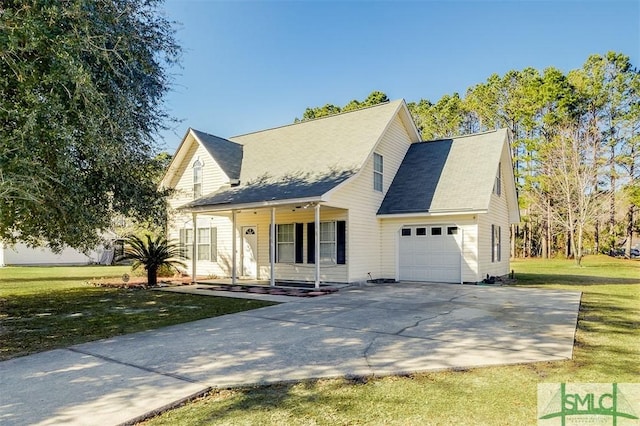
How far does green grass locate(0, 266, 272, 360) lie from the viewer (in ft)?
21.9

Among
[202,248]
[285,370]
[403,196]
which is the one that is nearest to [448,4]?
[403,196]

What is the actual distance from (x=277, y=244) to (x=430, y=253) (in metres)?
5.90

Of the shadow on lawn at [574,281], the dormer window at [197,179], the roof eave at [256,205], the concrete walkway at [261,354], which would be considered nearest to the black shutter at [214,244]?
the dormer window at [197,179]

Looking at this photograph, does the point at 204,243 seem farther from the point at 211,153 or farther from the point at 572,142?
the point at 572,142

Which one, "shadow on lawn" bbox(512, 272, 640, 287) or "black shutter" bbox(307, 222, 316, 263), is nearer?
"black shutter" bbox(307, 222, 316, 263)

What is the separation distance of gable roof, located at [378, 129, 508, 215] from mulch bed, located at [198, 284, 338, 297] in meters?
4.66

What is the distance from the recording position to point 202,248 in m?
18.1

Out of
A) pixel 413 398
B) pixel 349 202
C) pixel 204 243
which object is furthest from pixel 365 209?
pixel 413 398

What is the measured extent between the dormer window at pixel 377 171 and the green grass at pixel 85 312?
7314 millimetres

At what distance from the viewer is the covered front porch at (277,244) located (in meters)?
14.0

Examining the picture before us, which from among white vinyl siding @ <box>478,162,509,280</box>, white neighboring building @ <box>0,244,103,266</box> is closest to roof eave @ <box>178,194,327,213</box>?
white vinyl siding @ <box>478,162,509,280</box>

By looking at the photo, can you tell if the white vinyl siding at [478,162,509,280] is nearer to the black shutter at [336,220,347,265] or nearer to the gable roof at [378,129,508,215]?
the gable roof at [378,129,508,215]

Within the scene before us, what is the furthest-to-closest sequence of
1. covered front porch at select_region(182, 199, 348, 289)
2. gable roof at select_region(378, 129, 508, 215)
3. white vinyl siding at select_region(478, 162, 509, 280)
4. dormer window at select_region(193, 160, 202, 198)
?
dormer window at select_region(193, 160, 202, 198) < white vinyl siding at select_region(478, 162, 509, 280) < gable roof at select_region(378, 129, 508, 215) < covered front porch at select_region(182, 199, 348, 289)

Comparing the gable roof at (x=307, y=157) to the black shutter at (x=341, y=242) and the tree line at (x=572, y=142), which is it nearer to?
the black shutter at (x=341, y=242)
